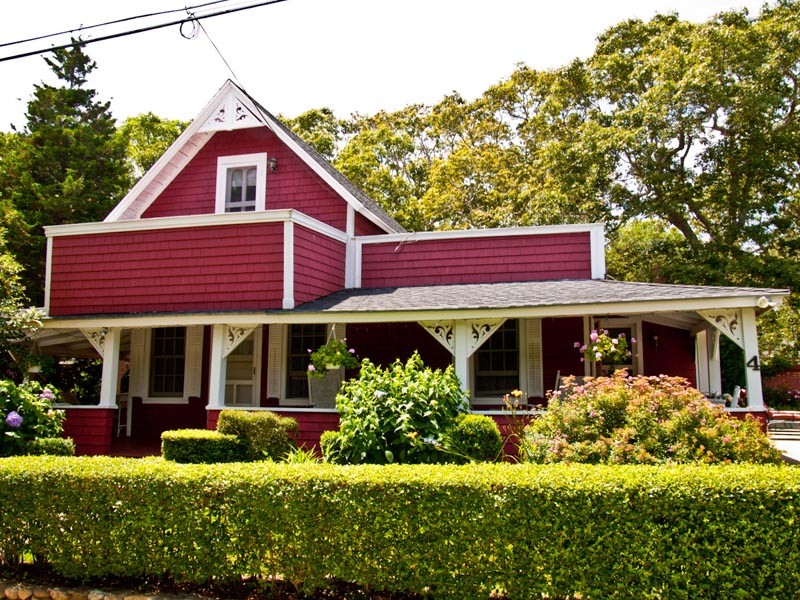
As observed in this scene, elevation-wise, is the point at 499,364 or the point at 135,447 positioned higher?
the point at 499,364

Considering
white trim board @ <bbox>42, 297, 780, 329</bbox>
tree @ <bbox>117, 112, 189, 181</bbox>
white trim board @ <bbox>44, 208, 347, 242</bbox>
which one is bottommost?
white trim board @ <bbox>42, 297, 780, 329</bbox>

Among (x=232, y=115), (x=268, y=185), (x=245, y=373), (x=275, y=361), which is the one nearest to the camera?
(x=275, y=361)

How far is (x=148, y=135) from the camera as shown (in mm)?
32938

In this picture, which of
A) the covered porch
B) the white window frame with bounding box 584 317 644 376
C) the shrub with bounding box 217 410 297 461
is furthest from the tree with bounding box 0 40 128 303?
the white window frame with bounding box 584 317 644 376

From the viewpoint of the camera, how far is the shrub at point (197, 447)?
10.1m

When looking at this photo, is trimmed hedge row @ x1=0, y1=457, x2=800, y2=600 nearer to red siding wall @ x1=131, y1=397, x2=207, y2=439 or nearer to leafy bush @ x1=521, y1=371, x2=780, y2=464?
leafy bush @ x1=521, y1=371, x2=780, y2=464

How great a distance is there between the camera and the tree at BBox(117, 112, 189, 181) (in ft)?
102

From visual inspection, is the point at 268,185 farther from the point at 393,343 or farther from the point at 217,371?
the point at 217,371

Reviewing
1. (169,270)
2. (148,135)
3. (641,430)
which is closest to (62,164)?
(148,135)

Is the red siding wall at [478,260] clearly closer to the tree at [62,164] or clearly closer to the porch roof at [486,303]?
the porch roof at [486,303]

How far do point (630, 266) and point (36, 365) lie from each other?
21.6 m

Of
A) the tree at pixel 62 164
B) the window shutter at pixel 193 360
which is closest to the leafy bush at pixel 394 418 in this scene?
the window shutter at pixel 193 360

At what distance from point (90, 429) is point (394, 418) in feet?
23.5

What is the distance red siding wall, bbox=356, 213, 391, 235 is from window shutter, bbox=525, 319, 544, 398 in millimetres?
4473
